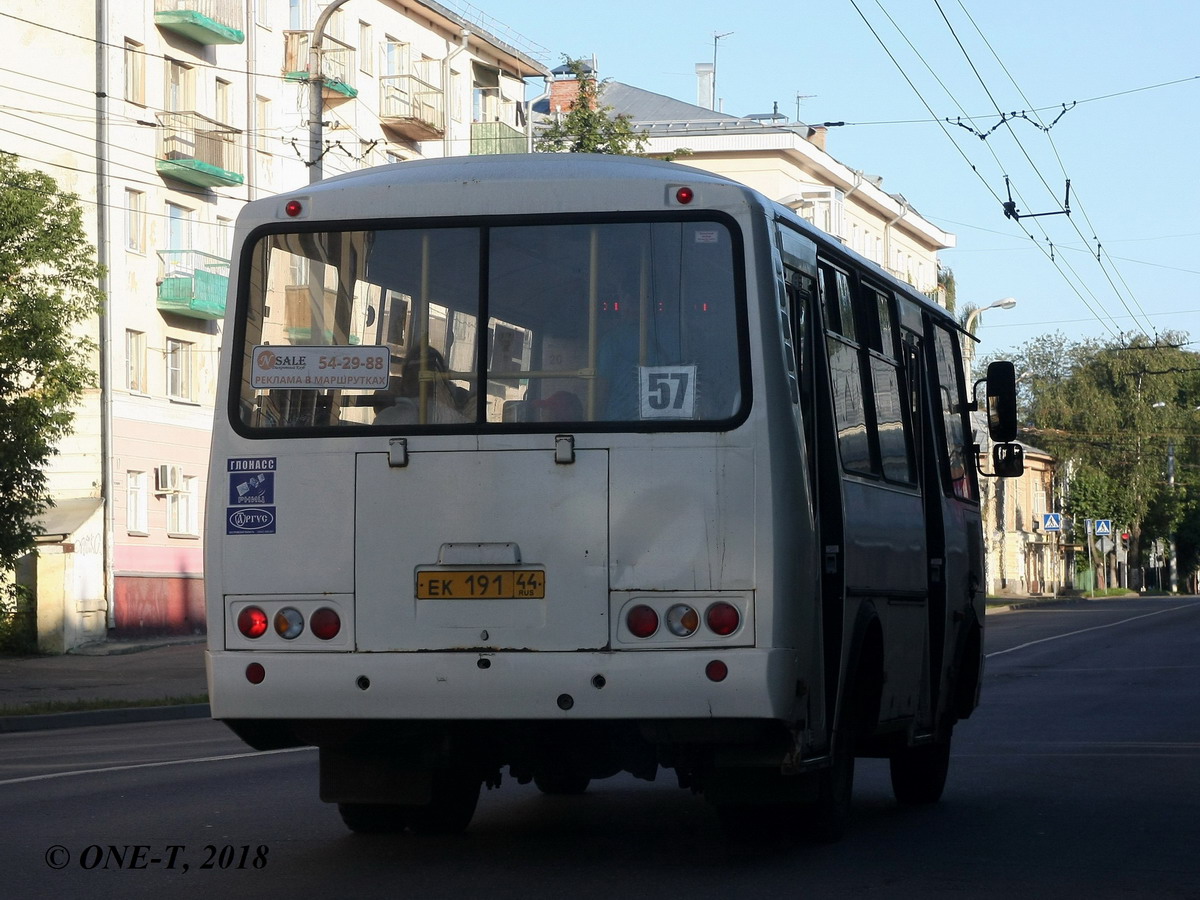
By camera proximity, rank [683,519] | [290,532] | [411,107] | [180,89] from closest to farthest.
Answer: [683,519], [290,532], [180,89], [411,107]

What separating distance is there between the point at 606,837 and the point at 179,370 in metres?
34.1

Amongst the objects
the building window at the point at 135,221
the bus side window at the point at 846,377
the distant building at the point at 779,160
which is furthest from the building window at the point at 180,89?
the bus side window at the point at 846,377

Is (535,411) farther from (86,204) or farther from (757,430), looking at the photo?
(86,204)

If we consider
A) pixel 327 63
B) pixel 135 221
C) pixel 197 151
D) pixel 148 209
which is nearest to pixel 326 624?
pixel 135 221

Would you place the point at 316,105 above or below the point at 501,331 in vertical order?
above

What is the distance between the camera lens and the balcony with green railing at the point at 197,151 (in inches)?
1638

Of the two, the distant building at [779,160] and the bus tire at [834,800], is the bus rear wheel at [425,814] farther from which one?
the distant building at [779,160]

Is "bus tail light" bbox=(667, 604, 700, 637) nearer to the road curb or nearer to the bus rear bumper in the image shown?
the bus rear bumper

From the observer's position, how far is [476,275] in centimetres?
859

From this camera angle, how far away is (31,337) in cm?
2567

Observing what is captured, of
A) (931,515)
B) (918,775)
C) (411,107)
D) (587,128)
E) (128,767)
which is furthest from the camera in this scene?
(411,107)

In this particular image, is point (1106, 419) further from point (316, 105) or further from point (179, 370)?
point (316, 105)

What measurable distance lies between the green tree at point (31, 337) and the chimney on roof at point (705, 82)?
57.9 m

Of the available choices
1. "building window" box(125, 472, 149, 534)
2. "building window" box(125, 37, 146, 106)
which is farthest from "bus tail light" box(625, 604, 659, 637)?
"building window" box(125, 37, 146, 106)
